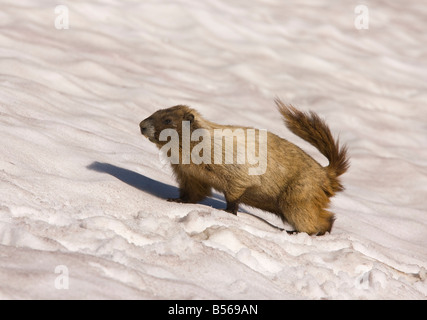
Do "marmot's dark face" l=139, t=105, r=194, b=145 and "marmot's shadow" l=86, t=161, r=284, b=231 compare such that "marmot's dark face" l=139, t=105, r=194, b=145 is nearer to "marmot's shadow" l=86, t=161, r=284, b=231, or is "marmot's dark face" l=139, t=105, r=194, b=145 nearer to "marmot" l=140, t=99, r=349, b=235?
"marmot" l=140, t=99, r=349, b=235

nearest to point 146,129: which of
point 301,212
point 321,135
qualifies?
A: point 301,212

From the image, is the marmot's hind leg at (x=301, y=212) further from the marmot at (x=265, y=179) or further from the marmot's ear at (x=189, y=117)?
the marmot's ear at (x=189, y=117)

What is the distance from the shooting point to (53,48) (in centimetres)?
902

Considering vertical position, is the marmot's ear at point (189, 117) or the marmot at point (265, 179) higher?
the marmot's ear at point (189, 117)

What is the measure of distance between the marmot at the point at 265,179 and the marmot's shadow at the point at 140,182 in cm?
24

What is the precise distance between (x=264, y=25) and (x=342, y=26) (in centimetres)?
196

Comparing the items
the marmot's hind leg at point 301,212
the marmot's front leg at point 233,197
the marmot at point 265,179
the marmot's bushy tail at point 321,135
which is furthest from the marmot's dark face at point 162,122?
the marmot's hind leg at point 301,212

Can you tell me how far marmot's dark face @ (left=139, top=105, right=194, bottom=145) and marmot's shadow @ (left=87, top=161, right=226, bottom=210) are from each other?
1.22ft

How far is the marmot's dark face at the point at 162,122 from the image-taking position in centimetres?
519

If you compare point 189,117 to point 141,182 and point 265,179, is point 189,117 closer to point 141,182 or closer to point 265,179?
point 141,182

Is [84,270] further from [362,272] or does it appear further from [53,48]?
[53,48]

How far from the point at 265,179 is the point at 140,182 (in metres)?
1.02

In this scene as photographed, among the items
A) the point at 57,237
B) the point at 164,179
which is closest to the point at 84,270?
the point at 57,237

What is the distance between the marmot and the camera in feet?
16.9
